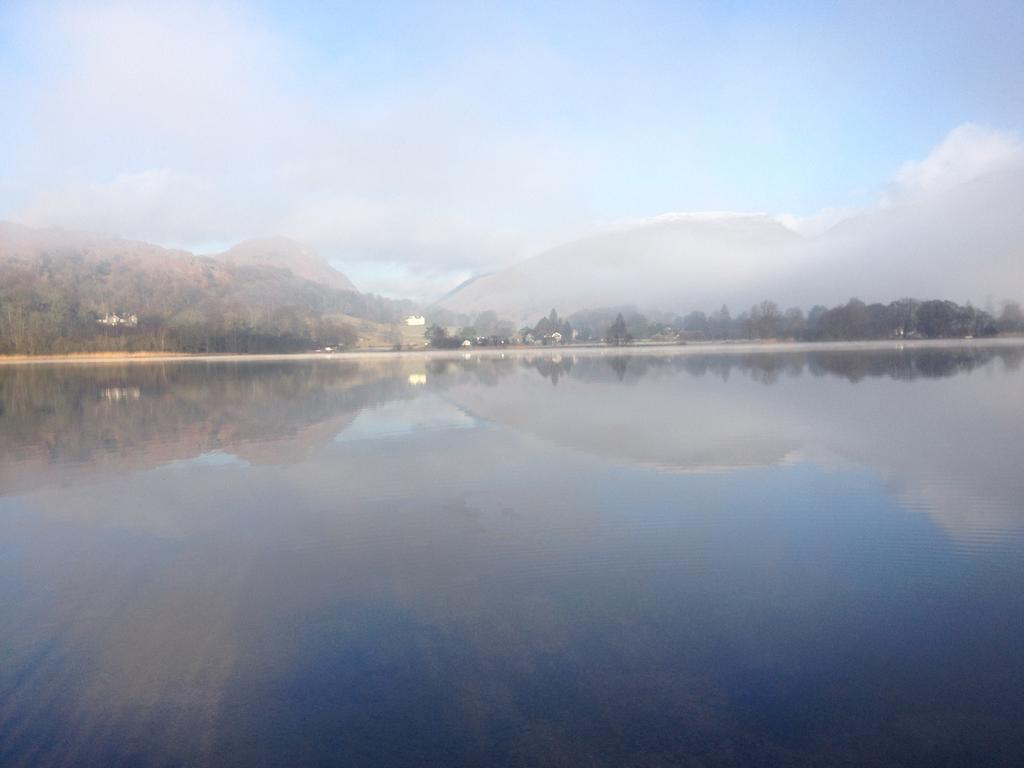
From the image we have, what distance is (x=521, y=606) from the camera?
204 inches

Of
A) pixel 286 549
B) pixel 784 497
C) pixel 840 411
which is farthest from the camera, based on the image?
pixel 840 411

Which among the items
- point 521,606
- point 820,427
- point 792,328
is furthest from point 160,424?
point 792,328

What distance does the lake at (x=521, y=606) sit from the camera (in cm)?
365

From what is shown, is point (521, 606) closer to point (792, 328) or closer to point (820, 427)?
point (820, 427)

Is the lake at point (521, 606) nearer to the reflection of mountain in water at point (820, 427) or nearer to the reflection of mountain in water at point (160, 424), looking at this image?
the reflection of mountain in water at point (820, 427)

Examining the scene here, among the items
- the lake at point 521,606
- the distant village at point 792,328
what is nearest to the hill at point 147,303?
the distant village at point 792,328

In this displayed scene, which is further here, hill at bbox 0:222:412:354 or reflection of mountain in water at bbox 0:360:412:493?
hill at bbox 0:222:412:354

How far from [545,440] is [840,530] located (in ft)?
21.3

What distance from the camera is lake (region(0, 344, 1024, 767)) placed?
3.65 meters

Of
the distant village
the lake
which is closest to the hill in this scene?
the distant village

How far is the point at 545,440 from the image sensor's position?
41.9 ft

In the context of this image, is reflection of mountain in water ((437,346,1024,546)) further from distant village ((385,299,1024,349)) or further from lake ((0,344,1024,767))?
distant village ((385,299,1024,349))

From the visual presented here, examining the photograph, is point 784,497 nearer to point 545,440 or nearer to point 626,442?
point 626,442

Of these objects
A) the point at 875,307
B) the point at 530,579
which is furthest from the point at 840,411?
the point at 875,307
